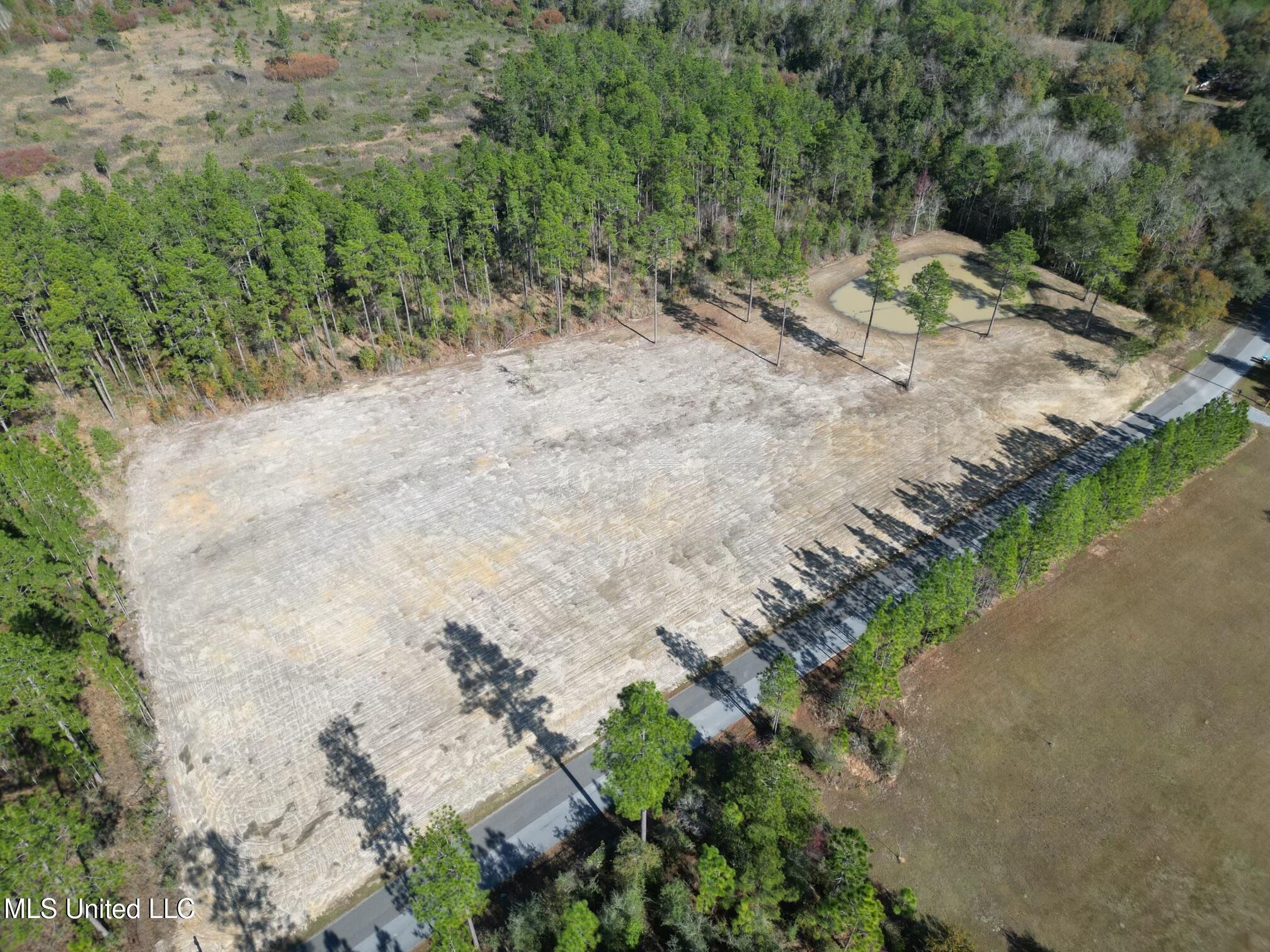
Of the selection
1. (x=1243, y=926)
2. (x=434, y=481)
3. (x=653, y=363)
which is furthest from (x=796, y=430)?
(x=1243, y=926)

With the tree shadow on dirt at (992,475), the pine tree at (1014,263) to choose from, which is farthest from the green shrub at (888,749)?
the pine tree at (1014,263)

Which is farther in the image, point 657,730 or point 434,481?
point 434,481

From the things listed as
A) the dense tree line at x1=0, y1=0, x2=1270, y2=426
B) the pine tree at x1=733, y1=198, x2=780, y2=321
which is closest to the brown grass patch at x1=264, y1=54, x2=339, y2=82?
the dense tree line at x1=0, y1=0, x2=1270, y2=426

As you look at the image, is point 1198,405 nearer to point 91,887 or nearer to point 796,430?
point 796,430

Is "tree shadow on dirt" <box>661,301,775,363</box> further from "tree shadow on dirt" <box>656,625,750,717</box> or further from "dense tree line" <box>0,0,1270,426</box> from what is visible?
"tree shadow on dirt" <box>656,625,750,717</box>

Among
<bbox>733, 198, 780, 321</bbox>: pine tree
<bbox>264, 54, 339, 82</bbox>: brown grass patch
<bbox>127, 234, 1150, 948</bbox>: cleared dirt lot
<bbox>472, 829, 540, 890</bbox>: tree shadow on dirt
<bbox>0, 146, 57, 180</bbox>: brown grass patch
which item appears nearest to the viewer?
<bbox>472, 829, 540, 890</bbox>: tree shadow on dirt

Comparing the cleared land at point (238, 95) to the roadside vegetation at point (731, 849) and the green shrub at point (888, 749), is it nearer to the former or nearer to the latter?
the roadside vegetation at point (731, 849)

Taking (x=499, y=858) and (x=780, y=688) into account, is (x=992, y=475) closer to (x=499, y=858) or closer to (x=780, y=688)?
(x=780, y=688)
